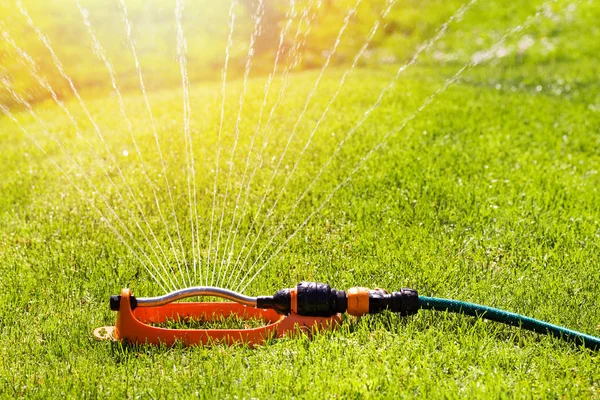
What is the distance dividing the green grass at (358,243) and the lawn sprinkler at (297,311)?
7cm

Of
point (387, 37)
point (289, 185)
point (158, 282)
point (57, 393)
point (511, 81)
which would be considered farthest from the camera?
point (387, 37)

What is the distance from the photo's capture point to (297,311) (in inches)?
128

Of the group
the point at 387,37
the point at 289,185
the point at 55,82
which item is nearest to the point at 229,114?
the point at 289,185

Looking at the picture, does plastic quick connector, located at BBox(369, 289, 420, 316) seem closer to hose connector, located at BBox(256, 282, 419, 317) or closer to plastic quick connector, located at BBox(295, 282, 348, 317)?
hose connector, located at BBox(256, 282, 419, 317)

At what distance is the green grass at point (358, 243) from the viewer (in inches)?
117

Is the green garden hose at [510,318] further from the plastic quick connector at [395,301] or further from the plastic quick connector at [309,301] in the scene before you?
the plastic quick connector at [309,301]


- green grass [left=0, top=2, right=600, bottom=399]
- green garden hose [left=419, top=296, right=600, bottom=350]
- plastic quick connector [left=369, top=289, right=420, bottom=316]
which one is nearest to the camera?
green grass [left=0, top=2, right=600, bottom=399]

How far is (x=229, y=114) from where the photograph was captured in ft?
24.7

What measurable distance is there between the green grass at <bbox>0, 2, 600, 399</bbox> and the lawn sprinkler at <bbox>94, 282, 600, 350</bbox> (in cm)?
7

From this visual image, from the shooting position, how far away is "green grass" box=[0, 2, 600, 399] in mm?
2971

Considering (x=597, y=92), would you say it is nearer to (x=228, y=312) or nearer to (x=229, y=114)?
(x=229, y=114)

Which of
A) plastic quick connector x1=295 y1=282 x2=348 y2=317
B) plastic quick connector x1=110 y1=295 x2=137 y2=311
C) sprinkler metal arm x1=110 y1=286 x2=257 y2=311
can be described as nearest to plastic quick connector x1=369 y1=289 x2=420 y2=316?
plastic quick connector x1=295 y1=282 x2=348 y2=317

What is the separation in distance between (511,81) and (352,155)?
4.46 metres

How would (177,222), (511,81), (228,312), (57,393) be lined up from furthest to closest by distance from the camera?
(511,81) → (177,222) → (228,312) → (57,393)
